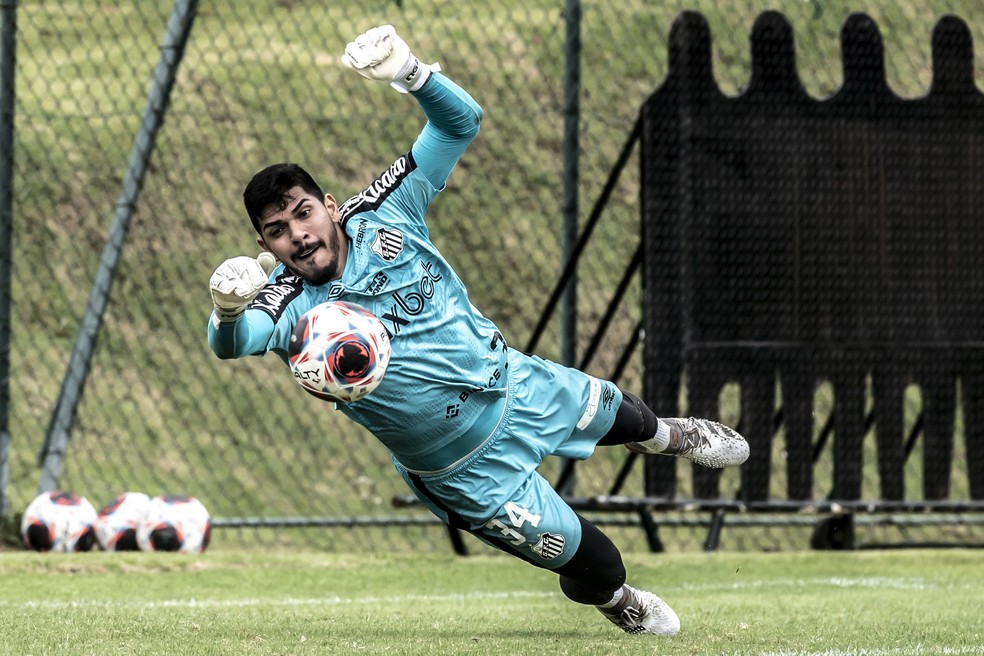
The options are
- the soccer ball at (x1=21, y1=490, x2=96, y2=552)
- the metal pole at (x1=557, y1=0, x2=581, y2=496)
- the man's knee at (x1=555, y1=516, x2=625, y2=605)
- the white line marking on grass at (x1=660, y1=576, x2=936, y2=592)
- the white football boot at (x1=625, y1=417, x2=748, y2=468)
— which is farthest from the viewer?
the metal pole at (x1=557, y1=0, x2=581, y2=496)

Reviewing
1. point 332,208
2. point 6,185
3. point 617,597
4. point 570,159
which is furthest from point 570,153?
point 617,597

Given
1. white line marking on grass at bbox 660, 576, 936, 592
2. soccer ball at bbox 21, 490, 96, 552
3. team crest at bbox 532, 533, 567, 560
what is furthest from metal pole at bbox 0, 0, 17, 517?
team crest at bbox 532, 533, 567, 560

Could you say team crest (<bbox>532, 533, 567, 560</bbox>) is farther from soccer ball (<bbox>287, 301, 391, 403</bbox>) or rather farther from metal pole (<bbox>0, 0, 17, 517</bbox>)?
metal pole (<bbox>0, 0, 17, 517</bbox>)

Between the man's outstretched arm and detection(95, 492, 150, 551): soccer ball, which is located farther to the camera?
detection(95, 492, 150, 551): soccer ball

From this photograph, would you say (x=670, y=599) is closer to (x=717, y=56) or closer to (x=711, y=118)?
(x=711, y=118)

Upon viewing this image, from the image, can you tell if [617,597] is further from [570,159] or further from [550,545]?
[570,159]

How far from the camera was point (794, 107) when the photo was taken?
7578 millimetres

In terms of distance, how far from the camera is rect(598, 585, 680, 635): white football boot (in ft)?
14.3

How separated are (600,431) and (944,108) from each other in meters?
4.08

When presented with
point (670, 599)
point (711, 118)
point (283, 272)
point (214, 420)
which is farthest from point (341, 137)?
point (283, 272)

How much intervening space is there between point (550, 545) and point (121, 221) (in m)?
4.28

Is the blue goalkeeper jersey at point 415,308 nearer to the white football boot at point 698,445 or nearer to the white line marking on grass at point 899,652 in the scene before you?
the white football boot at point 698,445

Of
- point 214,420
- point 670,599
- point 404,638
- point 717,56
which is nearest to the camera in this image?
point 404,638

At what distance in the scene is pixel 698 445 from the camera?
4.76m
